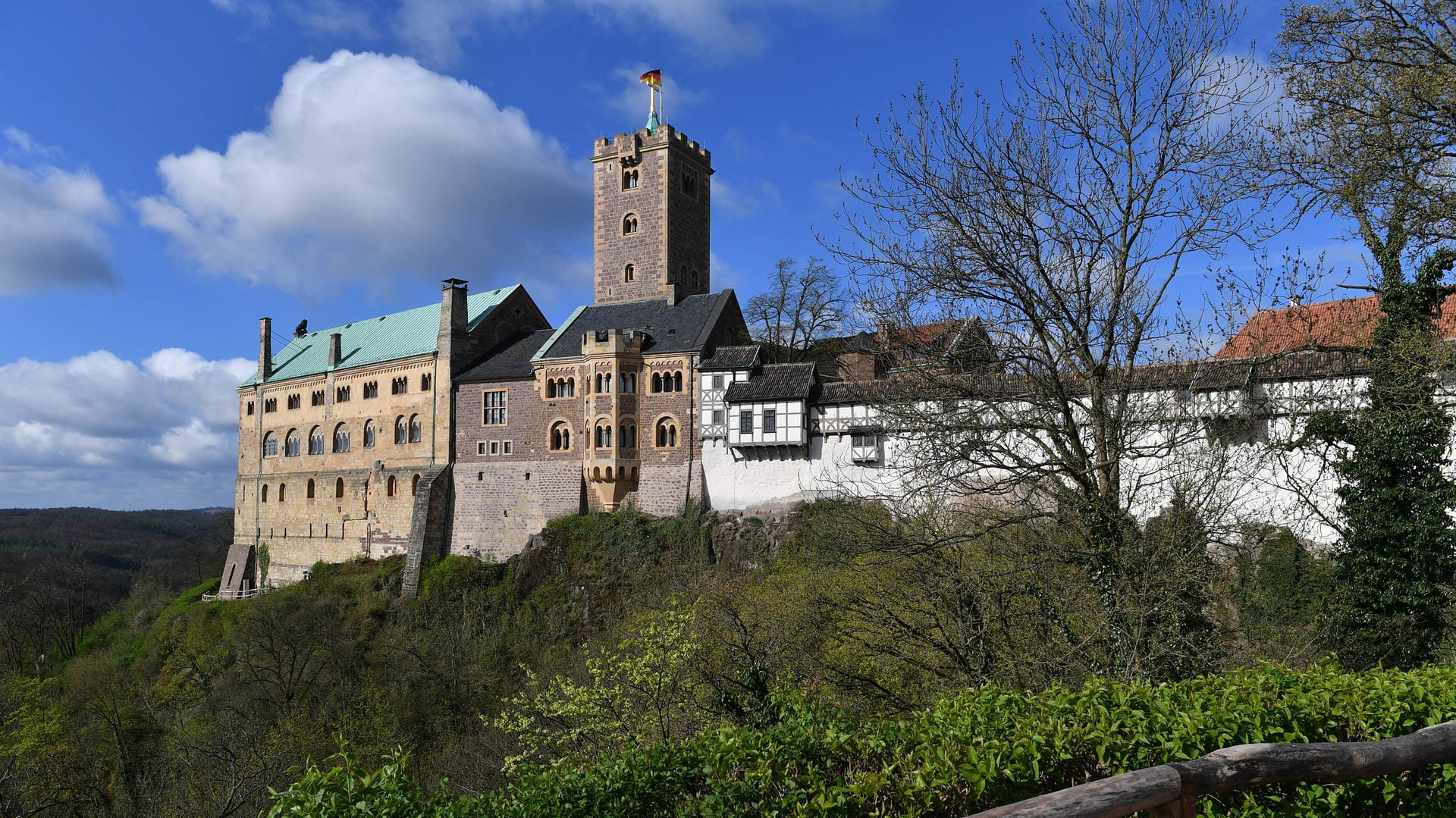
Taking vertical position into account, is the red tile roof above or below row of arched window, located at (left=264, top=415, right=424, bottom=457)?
below

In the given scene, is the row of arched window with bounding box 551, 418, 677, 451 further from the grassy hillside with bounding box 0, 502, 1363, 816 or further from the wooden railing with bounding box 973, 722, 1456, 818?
the wooden railing with bounding box 973, 722, 1456, 818

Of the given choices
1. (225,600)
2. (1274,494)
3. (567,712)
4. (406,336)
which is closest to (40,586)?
(225,600)

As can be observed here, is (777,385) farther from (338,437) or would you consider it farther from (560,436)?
(338,437)

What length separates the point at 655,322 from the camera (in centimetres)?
3981

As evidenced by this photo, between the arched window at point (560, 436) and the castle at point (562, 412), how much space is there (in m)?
0.10

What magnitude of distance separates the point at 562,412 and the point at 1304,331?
102ft

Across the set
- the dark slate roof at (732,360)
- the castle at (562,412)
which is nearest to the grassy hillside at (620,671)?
the castle at (562,412)

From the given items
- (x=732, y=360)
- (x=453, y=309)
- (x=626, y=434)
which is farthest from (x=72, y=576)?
(x=732, y=360)

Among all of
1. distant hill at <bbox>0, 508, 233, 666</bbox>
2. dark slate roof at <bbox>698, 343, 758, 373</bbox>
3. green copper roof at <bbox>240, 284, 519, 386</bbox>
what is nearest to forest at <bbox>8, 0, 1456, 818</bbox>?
dark slate roof at <bbox>698, 343, 758, 373</bbox>

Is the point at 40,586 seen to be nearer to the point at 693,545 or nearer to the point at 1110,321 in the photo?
the point at 693,545

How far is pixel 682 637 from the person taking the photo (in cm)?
2295

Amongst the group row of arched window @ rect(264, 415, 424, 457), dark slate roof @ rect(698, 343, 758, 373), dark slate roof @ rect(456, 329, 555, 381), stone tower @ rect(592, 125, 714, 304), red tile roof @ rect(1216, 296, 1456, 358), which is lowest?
red tile roof @ rect(1216, 296, 1456, 358)

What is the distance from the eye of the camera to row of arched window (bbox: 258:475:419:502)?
1706 inches

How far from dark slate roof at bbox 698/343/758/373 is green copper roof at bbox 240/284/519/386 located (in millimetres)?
13340
